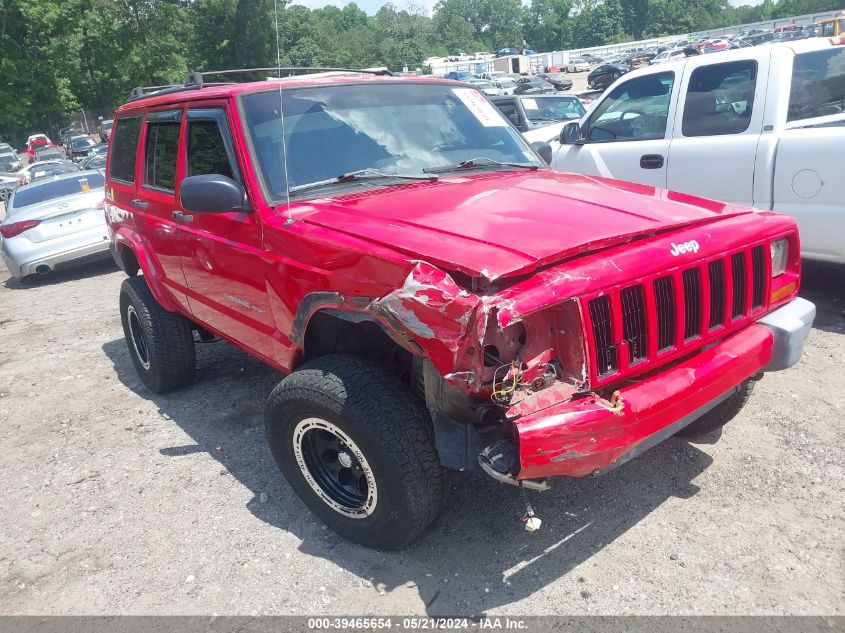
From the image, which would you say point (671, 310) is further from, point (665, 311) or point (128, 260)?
point (128, 260)

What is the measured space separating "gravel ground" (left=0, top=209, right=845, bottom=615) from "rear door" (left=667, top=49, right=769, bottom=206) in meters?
1.56

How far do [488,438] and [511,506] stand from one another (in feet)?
2.95

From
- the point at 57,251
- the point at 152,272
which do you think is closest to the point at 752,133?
the point at 152,272

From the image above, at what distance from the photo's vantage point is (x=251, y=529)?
11.0ft

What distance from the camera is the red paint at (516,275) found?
2.35 meters

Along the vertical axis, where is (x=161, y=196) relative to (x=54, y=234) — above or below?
above

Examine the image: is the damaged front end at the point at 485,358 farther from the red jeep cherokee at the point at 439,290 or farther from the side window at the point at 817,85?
the side window at the point at 817,85

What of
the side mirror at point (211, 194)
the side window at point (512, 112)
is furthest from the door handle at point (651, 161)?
the side window at point (512, 112)

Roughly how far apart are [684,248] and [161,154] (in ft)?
10.8

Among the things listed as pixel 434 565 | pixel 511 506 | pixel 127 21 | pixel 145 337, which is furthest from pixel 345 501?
pixel 127 21

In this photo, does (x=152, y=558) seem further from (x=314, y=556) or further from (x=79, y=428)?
(x=79, y=428)

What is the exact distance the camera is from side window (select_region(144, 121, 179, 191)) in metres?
4.17

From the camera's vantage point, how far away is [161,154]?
4.36m

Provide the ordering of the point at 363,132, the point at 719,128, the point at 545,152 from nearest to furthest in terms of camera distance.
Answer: the point at 363,132 < the point at 545,152 < the point at 719,128
